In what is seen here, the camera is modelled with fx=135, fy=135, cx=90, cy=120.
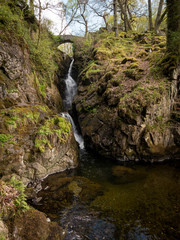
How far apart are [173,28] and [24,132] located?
11.2m

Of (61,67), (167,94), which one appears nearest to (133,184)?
(167,94)

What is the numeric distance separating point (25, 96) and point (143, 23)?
22551 millimetres

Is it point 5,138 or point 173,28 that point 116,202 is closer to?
point 5,138

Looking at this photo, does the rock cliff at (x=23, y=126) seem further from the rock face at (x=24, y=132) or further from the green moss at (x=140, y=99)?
the green moss at (x=140, y=99)

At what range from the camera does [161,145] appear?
26.3ft

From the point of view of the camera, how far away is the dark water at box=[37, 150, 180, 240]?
11.5 feet

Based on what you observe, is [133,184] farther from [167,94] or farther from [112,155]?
[167,94]

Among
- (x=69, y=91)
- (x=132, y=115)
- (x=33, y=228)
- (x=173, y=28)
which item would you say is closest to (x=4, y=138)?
(x=33, y=228)

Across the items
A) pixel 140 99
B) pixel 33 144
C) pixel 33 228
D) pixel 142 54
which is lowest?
pixel 33 228

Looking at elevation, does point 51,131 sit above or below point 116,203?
above

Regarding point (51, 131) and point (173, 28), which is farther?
point (173, 28)

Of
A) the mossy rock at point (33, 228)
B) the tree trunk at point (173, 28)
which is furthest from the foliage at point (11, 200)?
the tree trunk at point (173, 28)

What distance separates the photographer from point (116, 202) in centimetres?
457

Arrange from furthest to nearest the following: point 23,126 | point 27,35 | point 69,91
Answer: point 69,91, point 27,35, point 23,126
